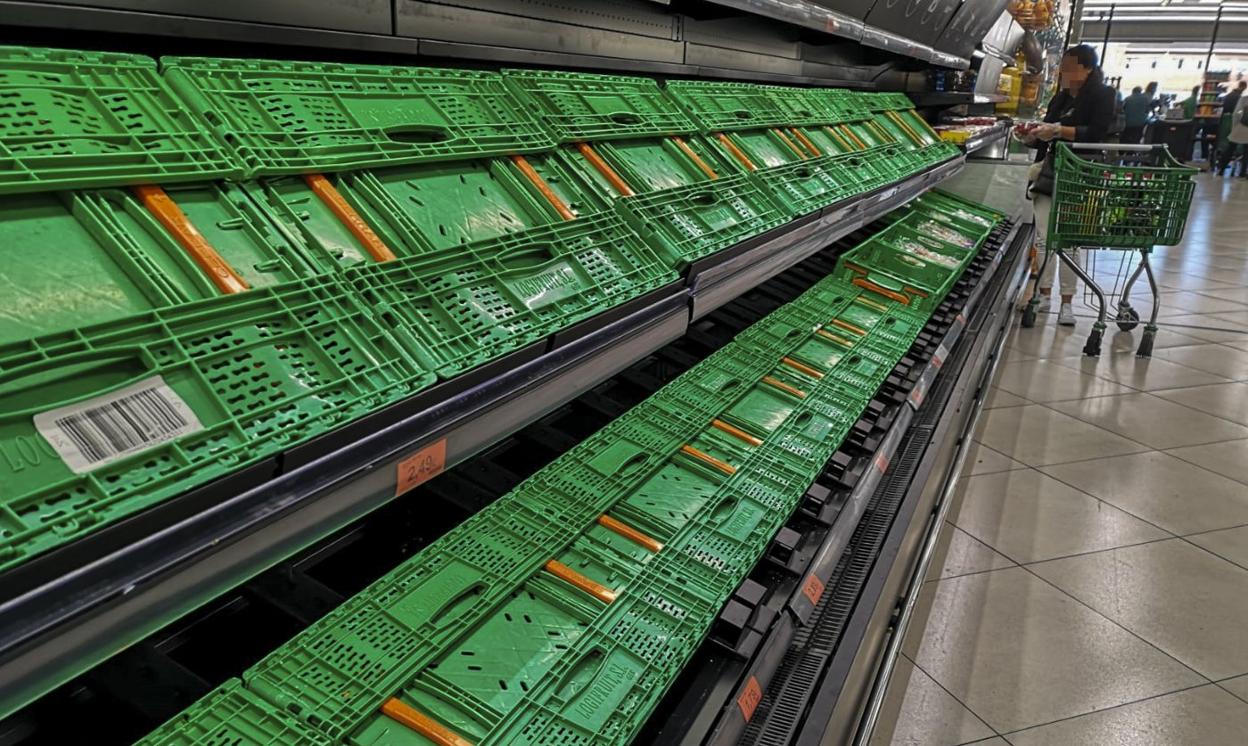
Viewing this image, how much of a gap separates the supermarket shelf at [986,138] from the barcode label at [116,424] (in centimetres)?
494

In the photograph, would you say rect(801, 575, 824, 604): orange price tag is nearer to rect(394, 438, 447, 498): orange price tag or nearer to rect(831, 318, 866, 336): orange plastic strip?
rect(394, 438, 447, 498): orange price tag

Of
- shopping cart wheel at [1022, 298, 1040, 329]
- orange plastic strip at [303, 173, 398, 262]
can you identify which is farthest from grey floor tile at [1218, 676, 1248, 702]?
shopping cart wheel at [1022, 298, 1040, 329]

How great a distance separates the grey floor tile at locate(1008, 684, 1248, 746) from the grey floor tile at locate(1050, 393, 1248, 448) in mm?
1938

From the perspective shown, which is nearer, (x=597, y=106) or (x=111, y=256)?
(x=111, y=256)

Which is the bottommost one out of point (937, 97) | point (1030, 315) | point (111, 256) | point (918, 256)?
point (1030, 315)

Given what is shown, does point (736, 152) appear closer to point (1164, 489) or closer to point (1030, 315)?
point (1164, 489)

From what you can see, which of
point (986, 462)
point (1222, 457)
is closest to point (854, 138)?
point (986, 462)

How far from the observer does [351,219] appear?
114cm

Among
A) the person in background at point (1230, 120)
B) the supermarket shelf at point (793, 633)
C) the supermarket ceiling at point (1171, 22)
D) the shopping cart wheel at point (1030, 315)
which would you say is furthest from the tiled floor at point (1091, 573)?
the supermarket ceiling at point (1171, 22)

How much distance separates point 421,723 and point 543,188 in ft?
3.30

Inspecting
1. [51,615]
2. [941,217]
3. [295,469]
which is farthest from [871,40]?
[51,615]

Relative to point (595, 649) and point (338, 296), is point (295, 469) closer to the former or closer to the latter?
point (338, 296)

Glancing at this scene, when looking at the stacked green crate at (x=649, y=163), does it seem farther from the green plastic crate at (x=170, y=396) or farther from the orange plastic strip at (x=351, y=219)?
the green plastic crate at (x=170, y=396)

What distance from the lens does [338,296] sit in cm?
103
